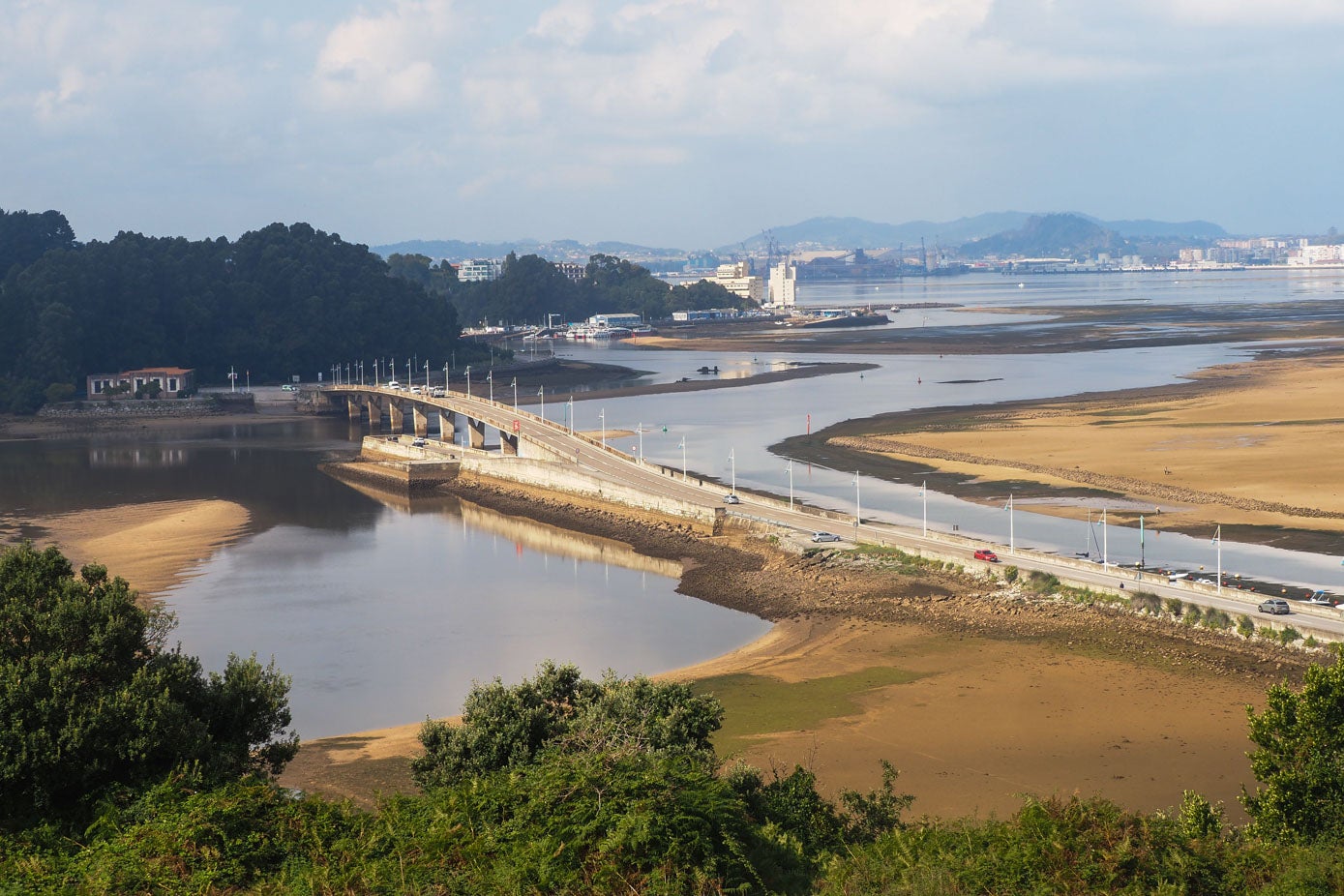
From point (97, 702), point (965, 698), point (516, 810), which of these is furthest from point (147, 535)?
point (516, 810)

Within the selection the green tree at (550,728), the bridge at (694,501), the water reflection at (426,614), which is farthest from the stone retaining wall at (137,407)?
the green tree at (550,728)

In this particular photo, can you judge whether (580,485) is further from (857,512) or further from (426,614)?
(426,614)

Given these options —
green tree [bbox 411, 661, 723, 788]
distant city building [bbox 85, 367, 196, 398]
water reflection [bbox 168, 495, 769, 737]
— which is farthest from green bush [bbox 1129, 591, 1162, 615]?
distant city building [bbox 85, 367, 196, 398]

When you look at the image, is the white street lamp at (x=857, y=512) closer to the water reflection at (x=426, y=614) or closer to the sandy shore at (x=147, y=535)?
the water reflection at (x=426, y=614)

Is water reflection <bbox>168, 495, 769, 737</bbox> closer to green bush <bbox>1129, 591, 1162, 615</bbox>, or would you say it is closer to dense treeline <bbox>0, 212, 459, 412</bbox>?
green bush <bbox>1129, 591, 1162, 615</bbox>

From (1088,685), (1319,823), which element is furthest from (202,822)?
(1088,685)

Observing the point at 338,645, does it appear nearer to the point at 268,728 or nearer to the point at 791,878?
the point at 268,728
